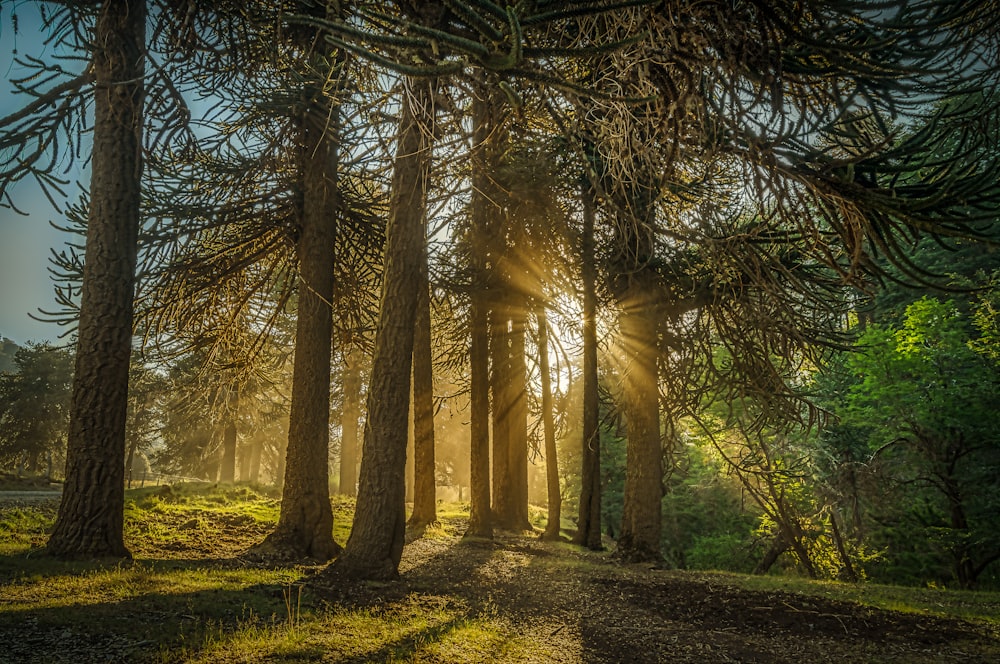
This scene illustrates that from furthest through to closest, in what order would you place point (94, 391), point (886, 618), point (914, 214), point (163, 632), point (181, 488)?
point (181, 488), point (94, 391), point (886, 618), point (163, 632), point (914, 214)

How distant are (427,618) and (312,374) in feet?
15.3

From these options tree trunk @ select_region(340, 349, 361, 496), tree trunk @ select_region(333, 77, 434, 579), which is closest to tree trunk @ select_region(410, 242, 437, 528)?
tree trunk @ select_region(333, 77, 434, 579)

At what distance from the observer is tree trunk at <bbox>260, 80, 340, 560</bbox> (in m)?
8.34

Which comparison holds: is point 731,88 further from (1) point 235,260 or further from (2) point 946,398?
(2) point 946,398

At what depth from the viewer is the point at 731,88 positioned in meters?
3.21

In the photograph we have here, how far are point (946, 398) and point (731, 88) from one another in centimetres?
1355

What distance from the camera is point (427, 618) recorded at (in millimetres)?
5297

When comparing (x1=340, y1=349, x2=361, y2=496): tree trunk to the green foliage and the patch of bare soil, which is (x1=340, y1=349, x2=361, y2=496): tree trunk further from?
the green foliage

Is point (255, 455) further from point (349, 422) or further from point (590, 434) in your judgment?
point (590, 434)

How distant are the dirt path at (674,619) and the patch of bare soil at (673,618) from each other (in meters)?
0.01

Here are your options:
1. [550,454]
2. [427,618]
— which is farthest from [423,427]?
[427,618]

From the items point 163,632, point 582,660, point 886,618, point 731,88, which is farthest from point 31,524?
point 886,618

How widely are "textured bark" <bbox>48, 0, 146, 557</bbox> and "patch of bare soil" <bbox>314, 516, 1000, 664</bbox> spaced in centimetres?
315

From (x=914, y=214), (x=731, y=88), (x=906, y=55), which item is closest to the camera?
(x=731, y=88)
